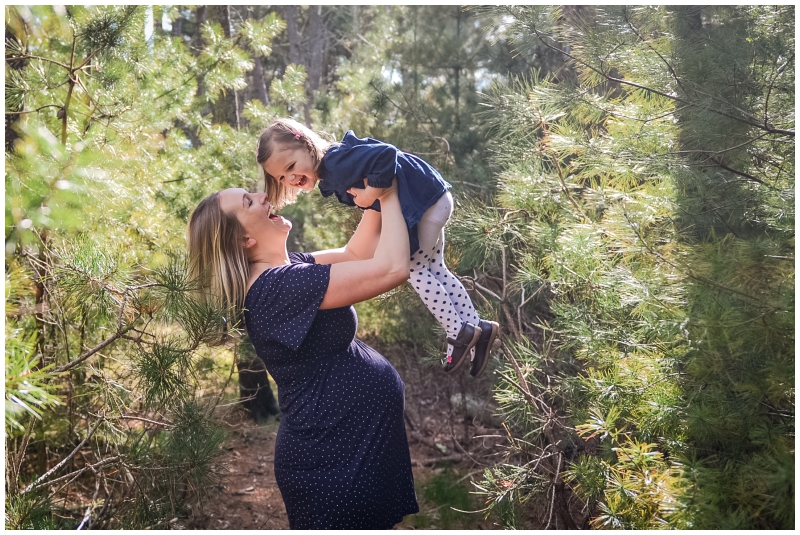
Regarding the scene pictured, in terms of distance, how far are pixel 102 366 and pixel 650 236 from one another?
1877 millimetres

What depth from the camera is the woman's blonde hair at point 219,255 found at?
5.04ft

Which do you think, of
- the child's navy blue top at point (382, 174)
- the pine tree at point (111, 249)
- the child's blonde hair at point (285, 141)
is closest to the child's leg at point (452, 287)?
the child's navy blue top at point (382, 174)

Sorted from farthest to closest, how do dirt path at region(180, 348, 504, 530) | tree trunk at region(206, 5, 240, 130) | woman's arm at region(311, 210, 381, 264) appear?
tree trunk at region(206, 5, 240, 130) → dirt path at region(180, 348, 504, 530) → woman's arm at region(311, 210, 381, 264)

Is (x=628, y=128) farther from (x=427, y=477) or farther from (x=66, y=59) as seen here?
(x=427, y=477)

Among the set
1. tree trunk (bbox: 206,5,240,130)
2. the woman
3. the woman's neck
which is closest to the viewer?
the woman

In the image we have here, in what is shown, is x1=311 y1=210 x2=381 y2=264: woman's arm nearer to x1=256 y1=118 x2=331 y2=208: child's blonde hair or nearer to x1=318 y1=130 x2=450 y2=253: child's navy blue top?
x1=318 y1=130 x2=450 y2=253: child's navy blue top

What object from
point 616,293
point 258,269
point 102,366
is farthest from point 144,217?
point 616,293

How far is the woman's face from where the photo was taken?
1.62 meters

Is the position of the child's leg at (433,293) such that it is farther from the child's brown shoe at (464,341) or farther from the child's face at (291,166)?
the child's face at (291,166)

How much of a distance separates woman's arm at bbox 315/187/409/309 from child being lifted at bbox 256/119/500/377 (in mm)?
138

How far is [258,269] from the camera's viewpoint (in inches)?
64.1

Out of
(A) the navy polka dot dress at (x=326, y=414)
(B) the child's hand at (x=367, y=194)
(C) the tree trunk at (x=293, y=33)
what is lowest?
(A) the navy polka dot dress at (x=326, y=414)

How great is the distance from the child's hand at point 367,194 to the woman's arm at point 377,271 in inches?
3.1

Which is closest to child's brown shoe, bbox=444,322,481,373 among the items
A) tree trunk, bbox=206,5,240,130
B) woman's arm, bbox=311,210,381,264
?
woman's arm, bbox=311,210,381,264
